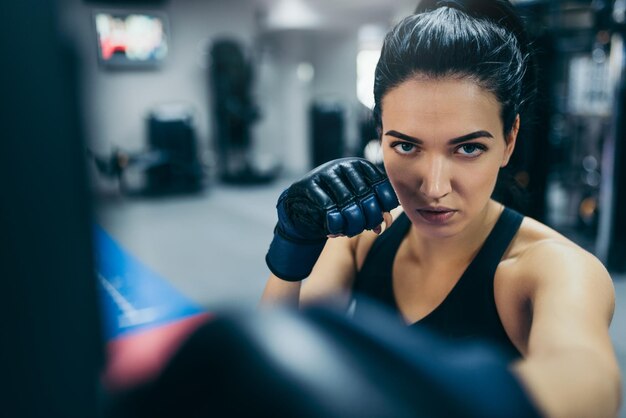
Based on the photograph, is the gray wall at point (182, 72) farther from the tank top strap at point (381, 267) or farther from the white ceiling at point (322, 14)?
the tank top strap at point (381, 267)

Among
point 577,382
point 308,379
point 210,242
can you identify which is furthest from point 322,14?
point 308,379

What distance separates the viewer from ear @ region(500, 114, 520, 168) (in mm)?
847

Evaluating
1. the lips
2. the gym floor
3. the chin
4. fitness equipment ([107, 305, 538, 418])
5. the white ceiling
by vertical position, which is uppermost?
the white ceiling

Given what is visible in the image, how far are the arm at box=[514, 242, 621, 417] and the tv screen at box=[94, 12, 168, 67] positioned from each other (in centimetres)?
610

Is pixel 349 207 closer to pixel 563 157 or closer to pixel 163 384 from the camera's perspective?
pixel 163 384

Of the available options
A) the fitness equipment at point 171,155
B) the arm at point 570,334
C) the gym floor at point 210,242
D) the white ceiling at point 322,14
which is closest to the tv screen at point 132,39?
the fitness equipment at point 171,155

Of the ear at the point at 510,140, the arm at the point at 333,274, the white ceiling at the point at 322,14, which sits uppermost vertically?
the white ceiling at the point at 322,14

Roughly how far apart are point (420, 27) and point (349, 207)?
0.99 ft

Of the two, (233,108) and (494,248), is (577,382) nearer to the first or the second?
(494,248)

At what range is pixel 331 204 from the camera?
69 cm

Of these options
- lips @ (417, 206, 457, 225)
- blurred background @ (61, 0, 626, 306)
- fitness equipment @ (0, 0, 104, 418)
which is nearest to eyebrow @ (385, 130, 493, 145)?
lips @ (417, 206, 457, 225)

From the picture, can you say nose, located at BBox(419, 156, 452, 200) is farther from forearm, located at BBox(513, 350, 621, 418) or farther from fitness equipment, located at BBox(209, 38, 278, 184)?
fitness equipment, located at BBox(209, 38, 278, 184)

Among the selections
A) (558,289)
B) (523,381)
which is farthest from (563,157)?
(523,381)

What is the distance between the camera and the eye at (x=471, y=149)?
76 centimetres
